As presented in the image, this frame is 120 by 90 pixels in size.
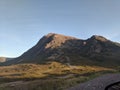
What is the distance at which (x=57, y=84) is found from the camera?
27156 mm

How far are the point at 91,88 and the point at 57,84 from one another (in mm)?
10288

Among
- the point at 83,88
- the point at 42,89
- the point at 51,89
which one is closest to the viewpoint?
the point at 83,88

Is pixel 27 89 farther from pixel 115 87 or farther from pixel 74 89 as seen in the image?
pixel 115 87

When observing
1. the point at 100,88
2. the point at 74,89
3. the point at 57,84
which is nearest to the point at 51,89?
the point at 57,84

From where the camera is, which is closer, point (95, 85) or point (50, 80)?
point (95, 85)

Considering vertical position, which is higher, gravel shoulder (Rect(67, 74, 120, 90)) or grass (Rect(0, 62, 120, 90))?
gravel shoulder (Rect(67, 74, 120, 90))

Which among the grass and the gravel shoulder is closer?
the gravel shoulder

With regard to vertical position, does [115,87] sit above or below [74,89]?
above

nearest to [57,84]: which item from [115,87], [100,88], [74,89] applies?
[74,89]

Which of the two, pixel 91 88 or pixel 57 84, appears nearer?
pixel 91 88

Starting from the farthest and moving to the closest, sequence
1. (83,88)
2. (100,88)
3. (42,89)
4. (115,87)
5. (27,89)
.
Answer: (27,89) → (42,89) → (83,88) → (100,88) → (115,87)

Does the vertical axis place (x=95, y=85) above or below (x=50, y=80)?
above

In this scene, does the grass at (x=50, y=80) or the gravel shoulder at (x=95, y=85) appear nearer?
the gravel shoulder at (x=95, y=85)

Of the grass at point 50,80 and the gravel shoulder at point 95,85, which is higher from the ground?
the gravel shoulder at point 95,85
